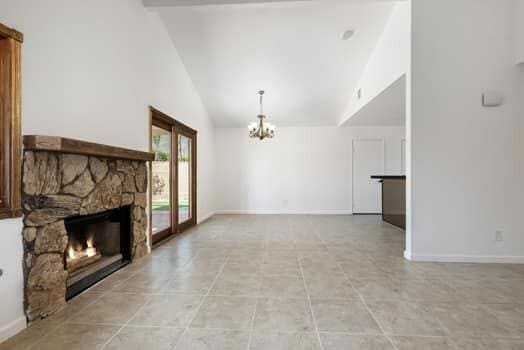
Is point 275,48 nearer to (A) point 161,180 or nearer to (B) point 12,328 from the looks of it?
(A) point 161,180

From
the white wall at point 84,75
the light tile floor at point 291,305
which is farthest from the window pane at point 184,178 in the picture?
the light tile floor at point 291,305

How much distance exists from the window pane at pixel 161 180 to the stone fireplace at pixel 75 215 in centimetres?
52

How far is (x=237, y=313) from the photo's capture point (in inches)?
79.0

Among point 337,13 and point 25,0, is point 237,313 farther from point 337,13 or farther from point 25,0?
point 337,13

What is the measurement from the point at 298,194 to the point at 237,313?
17.9 feet

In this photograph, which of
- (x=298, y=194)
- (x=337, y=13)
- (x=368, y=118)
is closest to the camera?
(x=337, y=13)

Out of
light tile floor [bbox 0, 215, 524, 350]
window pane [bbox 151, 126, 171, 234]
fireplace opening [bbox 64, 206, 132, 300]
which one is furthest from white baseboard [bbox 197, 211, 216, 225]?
fireplace opening [bbox 64, 206, 132, 300]

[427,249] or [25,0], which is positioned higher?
[25,0]

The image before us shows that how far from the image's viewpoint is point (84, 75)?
241 cm

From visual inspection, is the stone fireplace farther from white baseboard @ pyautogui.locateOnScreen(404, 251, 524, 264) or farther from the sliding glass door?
white baseboard @ pyautogui.locateOnScreen(404, 251, 524, 264)

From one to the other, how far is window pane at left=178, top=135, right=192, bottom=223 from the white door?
4.47 meters

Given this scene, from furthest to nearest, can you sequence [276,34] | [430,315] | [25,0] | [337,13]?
[276,34], [337,13], [430,315], [25,0]

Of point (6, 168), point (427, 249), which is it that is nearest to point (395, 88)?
point (427, 249)

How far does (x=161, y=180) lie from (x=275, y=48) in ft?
9.75
